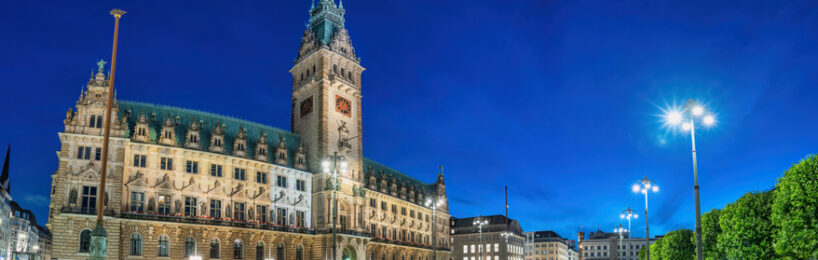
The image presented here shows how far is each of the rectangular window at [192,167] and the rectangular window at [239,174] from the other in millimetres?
5849

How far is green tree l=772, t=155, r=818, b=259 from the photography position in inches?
1453

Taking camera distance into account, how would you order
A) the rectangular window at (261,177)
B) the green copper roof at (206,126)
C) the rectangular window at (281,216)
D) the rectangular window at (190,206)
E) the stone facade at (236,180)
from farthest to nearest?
the rectangular window at (281,216) < the rectangular window at (261,177) < the green copper roof at (206,126) < the rectangular window at (190,206) < the stone facade at (236,180)

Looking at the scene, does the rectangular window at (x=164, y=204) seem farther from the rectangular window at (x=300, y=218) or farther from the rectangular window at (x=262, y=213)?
the rectangular window at (x=300, y=218)

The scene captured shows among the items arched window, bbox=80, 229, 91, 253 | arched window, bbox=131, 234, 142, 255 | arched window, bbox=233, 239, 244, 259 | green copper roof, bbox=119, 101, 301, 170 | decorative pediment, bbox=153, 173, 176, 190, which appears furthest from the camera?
arched window, bbox=233, 239, 244, 259

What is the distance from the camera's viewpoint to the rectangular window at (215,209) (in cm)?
8153

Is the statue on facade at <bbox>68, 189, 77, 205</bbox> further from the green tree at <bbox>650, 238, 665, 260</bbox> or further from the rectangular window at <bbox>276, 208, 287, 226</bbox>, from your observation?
the green tree at <bbox>650, 238, 665, 260</bbox>

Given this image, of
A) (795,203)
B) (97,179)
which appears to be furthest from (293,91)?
(795,203)

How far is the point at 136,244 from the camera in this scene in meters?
73.1

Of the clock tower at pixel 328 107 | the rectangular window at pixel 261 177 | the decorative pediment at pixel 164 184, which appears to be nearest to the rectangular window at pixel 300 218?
the clock tower at pixel 328 107

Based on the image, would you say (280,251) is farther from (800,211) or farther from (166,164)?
(800,211)

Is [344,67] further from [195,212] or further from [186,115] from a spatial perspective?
[195,212]

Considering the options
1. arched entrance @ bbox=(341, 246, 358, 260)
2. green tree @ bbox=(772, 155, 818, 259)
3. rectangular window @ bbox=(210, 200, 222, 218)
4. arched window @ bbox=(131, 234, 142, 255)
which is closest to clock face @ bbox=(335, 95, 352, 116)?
arched entrance @ bbox=(341, 246, 358, 260)

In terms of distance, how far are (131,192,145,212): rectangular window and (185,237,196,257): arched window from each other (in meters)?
7.02

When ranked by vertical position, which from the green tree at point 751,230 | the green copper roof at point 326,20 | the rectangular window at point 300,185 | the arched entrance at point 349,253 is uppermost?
the green copper roof at point 326,20
